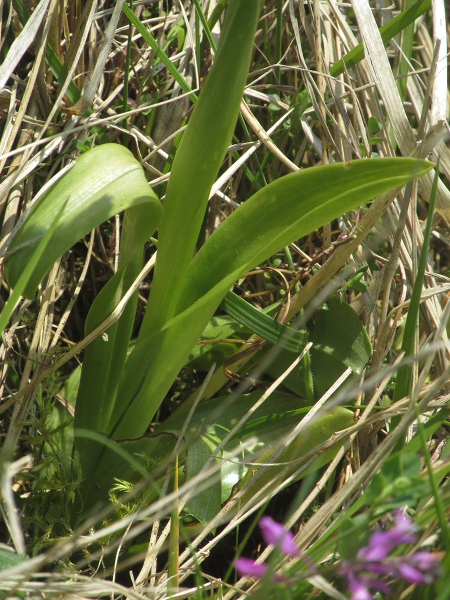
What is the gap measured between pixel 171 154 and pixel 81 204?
A: 520mm

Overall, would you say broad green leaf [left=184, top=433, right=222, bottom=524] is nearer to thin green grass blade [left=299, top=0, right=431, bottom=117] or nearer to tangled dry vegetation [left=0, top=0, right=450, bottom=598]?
tangled dry vegetation [left=0, top=0, right=450, bottom=598]

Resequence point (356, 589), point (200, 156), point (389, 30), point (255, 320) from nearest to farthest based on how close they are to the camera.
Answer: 1. point (356, 589)
2. point (200, 156)
3. point (255, 320)
4. point (389, 30)

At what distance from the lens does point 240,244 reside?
33.5 inches

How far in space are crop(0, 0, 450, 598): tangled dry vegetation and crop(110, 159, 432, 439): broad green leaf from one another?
0.12m

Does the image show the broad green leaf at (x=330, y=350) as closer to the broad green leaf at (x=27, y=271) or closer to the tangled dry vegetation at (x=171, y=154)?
the tangled dry vegetation at (x=171, y=154)

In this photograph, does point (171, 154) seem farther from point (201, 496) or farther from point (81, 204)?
point (201, 496)

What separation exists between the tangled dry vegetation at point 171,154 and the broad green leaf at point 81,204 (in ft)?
0.91

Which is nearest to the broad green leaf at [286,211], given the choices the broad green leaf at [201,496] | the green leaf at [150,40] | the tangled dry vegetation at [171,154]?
the tangled dry vegetation at [171,154]

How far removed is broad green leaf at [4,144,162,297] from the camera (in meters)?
0.65

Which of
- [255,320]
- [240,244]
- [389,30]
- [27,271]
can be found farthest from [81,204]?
[389,30]

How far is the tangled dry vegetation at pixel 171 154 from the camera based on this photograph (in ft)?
3.06

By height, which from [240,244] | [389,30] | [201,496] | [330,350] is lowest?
[201,496]

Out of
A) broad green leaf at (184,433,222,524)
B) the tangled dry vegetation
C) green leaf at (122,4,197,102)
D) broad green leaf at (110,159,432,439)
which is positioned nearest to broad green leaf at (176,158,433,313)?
broad green leaf at (110,159,432,439)

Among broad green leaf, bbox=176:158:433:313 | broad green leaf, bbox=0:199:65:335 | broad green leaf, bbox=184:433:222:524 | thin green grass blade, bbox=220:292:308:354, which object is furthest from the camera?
thin green grass blade, bbox=220:292:308:354
